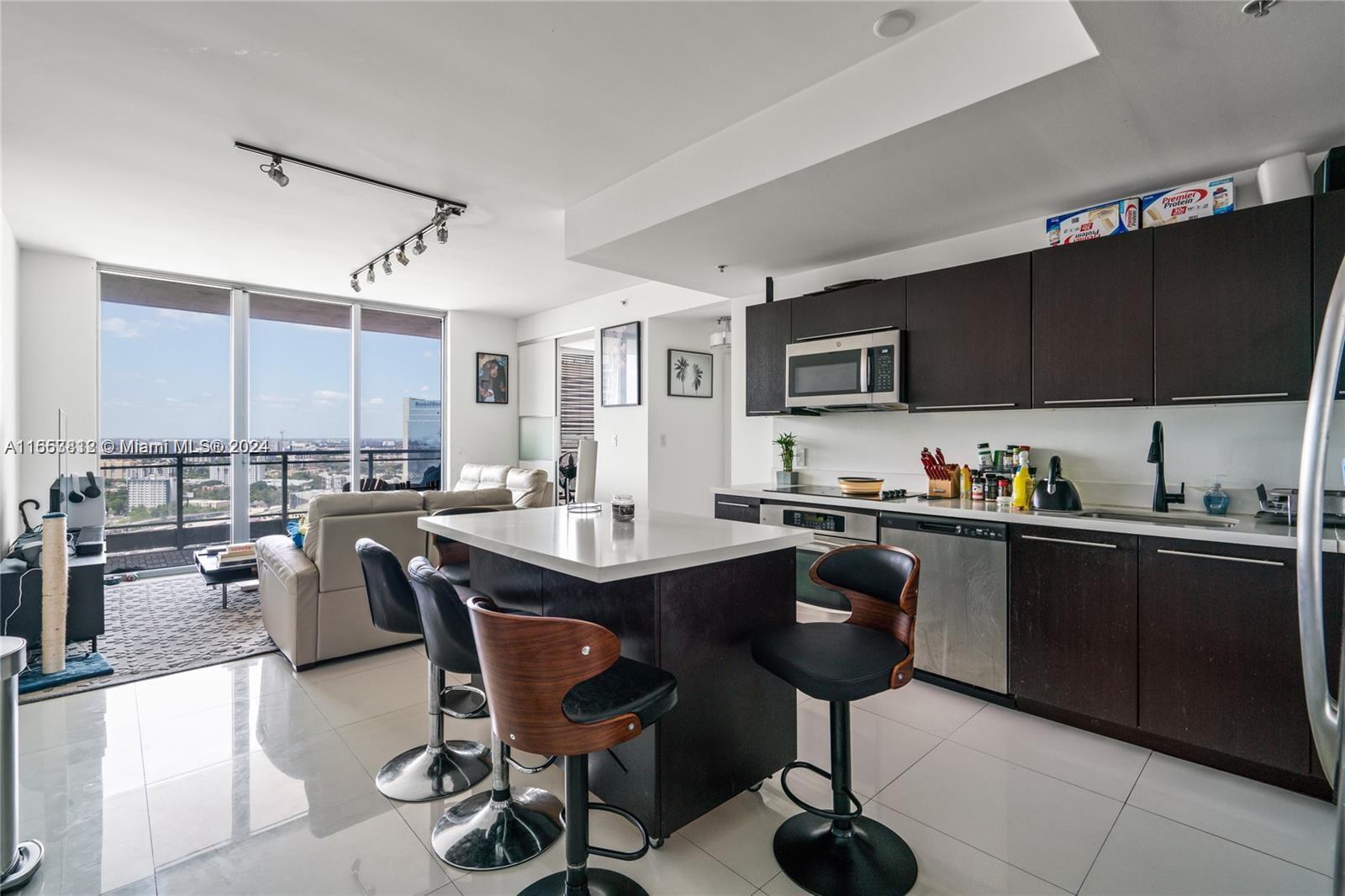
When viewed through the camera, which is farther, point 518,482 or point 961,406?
point 518,482

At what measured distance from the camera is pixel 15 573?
3293 millimetres

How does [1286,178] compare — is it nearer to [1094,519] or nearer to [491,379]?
[1094,519]

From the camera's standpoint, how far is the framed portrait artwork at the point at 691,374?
5949mm

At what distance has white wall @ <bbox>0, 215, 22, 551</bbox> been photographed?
159 inches

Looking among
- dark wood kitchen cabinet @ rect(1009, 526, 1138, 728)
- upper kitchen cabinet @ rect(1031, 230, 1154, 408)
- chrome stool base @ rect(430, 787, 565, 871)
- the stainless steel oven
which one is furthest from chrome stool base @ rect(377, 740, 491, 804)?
upper kitchen cabinet @ rect(1031, 230, 1154, 408)

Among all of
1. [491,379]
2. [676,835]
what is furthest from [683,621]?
[491,379]

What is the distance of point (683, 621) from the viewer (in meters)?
1.84

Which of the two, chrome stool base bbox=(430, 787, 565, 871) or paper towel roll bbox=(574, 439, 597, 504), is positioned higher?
paper towel roll bbox=(574, 439, 597, 504)

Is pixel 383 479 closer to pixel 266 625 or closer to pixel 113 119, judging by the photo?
pixel 266 625

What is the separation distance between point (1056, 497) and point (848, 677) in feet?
5.98

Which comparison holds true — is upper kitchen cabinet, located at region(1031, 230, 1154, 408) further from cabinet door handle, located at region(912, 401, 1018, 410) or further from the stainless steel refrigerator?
the stainless steel refrigerator

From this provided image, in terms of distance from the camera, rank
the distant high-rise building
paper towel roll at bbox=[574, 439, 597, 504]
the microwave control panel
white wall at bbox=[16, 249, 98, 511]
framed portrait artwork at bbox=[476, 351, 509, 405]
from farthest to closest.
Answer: framed portrait artwork at bbox=[476, 351, 509, 405] < the distant high-rise building < white wall at bbox=[16, 249, 98, 511] < the microwave control panel < paper towel roll at bbox=[574, 439, 597, 504]

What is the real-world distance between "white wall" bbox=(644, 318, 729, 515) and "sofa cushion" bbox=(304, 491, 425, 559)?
8.67 feet

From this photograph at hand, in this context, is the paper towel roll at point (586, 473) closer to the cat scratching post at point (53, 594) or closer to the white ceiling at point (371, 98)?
the white ceiling at point (371, 98)
